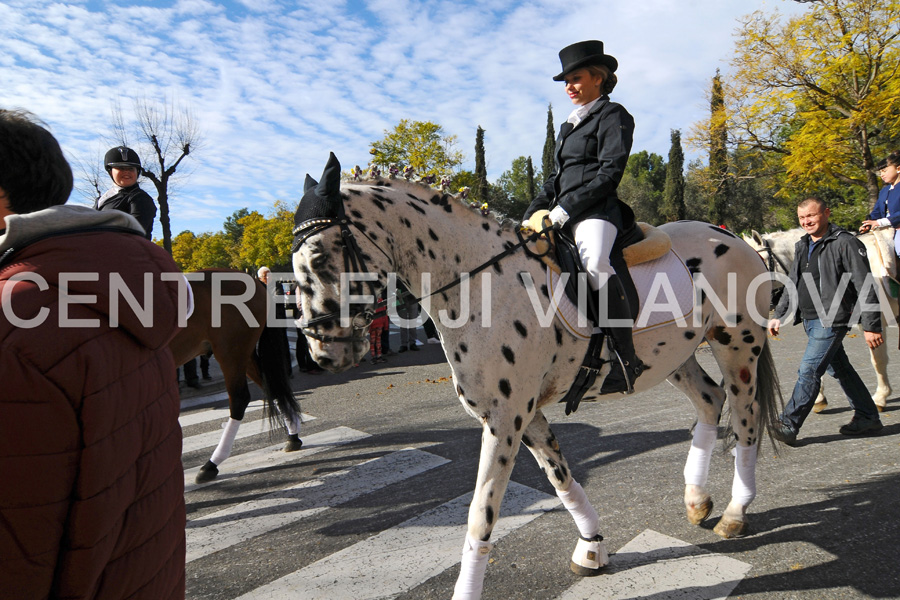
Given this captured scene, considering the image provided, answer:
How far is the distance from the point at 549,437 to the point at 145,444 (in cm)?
222

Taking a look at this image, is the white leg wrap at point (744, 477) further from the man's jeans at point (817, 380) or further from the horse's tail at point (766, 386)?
the man's jeans at point (817, 380)

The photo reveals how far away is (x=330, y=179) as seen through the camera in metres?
2.39

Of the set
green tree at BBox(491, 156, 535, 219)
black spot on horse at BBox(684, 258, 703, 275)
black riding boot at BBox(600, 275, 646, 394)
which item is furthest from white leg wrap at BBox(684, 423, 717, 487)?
green tree at BBox(491, 156, 535, 219)

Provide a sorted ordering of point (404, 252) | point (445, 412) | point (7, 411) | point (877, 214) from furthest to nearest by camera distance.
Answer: point (877, 214)
point (445, 412)
point (404, 252)
point (7, 411)

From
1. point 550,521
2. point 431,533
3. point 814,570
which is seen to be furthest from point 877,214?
point 431,533

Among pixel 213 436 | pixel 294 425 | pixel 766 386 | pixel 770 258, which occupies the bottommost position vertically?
pixel 213 436

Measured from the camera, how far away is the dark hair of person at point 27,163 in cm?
132

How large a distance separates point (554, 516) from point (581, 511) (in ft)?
2.35

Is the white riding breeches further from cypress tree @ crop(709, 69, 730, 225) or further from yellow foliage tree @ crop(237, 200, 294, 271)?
yellow foliage tree @ crop(237, 200, 294, 271)

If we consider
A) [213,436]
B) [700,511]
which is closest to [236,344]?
[213,436]

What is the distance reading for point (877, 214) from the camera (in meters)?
7.58

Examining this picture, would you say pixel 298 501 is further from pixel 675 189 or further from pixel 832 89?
pixel 675 189

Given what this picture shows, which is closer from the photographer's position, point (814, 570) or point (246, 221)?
point (814, 570)

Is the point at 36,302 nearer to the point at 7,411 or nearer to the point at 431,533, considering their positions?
the point at 7,411
